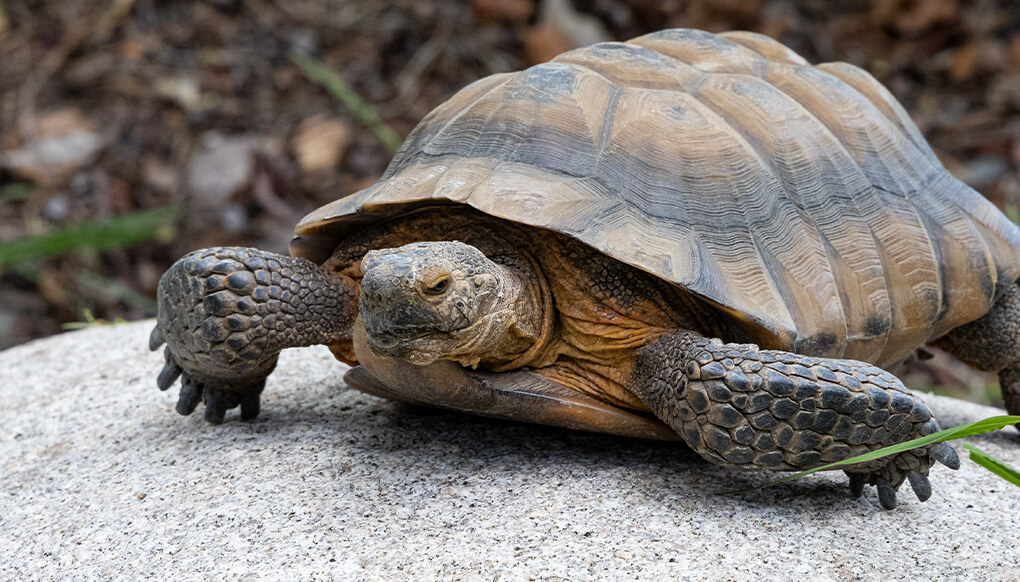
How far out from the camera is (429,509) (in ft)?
7.75

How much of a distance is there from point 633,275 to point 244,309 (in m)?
1.08

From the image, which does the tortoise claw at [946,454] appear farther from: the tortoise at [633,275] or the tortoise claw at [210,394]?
the tortoise claw at [210,394]

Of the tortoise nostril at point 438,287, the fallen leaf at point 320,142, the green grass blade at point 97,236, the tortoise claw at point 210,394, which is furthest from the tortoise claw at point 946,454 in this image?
the fallen leaf at point 320,142

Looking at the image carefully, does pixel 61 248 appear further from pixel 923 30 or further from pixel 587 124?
pixel 923 30

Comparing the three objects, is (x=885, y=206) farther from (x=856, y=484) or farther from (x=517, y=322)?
(x=517, y=322)

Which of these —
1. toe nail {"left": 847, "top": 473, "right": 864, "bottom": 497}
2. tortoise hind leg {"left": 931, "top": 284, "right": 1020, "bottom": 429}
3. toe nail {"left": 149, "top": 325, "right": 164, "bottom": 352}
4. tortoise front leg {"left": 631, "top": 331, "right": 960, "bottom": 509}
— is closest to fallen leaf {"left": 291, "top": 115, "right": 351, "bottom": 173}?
toe nail {"left": 149, "top": 325, "right": 164, "bottom": 352}

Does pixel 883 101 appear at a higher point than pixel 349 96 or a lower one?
higher

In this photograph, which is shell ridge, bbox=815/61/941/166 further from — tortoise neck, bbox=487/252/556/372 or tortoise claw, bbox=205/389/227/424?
tortoise claw, bbox=205/389/227/424

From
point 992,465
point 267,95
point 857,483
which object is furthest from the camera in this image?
point 267,95

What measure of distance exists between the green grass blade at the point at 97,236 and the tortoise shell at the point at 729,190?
3010mm

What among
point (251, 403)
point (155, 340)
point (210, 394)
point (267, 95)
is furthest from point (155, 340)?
point (267, 95)

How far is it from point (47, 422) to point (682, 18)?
19.1ft

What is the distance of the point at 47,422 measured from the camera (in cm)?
328

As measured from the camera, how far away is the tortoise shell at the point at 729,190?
2656 mm
